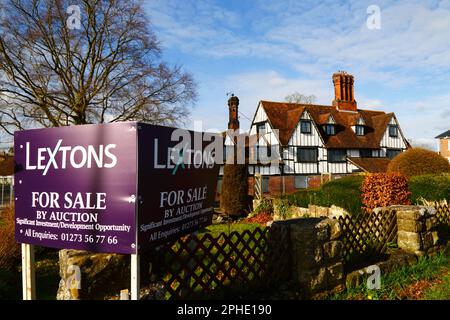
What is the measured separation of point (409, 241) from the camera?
7.43m

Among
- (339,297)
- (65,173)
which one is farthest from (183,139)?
(339,297)

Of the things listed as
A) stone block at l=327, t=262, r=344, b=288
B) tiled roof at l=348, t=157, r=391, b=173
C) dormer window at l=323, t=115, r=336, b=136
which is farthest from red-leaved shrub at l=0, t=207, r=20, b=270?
dormer window at l=323, t=115, r=336, b=136

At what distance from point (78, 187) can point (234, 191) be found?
1719cm

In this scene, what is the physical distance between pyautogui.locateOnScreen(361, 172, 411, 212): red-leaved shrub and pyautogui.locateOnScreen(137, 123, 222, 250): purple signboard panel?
8225 mm

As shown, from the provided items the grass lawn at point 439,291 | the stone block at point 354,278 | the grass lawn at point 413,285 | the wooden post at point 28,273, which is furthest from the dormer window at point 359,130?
the wooden post at point 28,273

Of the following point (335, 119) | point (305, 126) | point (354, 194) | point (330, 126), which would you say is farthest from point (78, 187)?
point (335, 119)

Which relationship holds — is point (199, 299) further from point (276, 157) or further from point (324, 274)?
point (276, 157)

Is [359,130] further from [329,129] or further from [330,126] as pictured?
[329,129]

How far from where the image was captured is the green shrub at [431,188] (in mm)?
11827

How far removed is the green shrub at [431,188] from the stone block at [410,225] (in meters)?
4.94

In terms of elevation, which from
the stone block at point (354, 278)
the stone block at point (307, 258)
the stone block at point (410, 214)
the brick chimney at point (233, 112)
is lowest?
the stone block at point (354, 278)

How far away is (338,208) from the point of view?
1248 cm

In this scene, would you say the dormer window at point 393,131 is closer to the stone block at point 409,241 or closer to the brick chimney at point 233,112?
the brick chimney at point 233,112

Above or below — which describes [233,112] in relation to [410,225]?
above
